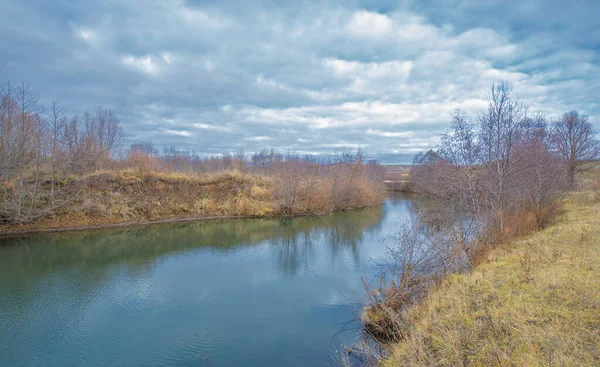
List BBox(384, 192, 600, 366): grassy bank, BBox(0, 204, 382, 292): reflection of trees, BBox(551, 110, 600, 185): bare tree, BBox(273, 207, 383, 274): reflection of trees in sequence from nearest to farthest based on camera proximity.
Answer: BBox(384, 192, 600, 366): grassy bank, BBox(0, 204, 382, 292): reflection of trees, BBox(273, 207, 383, 274): reflection of trees, BBox(551, 110, 600, 185): bare tree

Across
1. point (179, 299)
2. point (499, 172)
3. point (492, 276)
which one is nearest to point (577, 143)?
point (499, 172)

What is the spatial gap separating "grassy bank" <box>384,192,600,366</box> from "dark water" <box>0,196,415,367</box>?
2380 mm

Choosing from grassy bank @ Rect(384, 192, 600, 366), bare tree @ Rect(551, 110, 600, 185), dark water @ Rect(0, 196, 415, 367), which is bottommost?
dark water @ Rect(0, 196, 415, 367)

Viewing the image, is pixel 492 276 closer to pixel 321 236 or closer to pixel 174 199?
pixel 321 236

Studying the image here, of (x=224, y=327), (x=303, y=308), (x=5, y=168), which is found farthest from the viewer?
(x=5, y=168)

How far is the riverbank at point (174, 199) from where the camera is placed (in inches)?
827

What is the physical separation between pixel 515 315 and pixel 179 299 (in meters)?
8.86

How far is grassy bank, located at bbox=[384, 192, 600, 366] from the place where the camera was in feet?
13.9

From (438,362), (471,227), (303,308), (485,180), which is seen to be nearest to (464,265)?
(471,227)

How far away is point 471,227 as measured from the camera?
38.1 ft

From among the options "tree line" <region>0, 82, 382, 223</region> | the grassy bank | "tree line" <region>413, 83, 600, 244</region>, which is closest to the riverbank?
"tree line" <region>0, 82, 382, 223</region>

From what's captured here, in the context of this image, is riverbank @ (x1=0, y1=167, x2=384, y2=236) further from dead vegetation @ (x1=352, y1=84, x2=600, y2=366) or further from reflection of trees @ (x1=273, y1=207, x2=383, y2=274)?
dead vegetation @ (x1=352, y1=84, x2=600, y2=366)

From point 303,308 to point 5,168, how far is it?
1944cm

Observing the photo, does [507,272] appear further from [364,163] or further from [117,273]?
[364,163]
